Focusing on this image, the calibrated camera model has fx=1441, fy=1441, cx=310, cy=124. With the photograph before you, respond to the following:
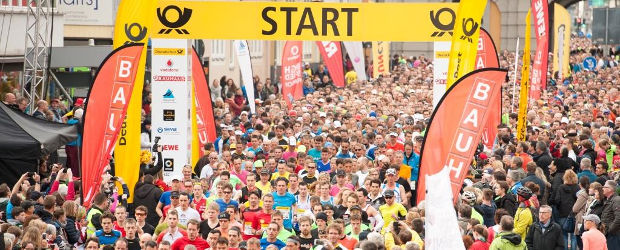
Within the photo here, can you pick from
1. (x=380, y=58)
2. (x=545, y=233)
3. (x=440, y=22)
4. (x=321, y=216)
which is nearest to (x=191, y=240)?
(x=321, y=216)

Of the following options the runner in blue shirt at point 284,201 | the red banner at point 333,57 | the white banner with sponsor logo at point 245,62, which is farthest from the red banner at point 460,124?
the red banner at point 333,57

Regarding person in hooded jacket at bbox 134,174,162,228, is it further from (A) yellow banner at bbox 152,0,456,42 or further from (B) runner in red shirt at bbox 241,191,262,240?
(A) yellow banner at bbox 152,0,456,42

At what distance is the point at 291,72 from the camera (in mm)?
33656

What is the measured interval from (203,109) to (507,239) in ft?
35.5

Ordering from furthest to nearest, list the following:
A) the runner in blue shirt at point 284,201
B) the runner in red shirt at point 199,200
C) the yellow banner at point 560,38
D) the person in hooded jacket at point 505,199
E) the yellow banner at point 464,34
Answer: the yellow banner at point 560,38, the yellow banner at point 464,34, the runner in red shirt at point 199,200, the person in hooded jacket at point 505,199, the runner in blue shirt at point 284,201

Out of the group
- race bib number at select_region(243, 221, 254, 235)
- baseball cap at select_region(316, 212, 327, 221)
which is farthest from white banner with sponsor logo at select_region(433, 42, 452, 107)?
baseball cap at select_region(316, 212, 327, 221)

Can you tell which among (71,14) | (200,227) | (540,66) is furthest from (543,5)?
(200,227)

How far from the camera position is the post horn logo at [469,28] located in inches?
749

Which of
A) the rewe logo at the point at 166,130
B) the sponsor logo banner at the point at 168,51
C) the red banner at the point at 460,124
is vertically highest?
the sponsor logo banner at the point at 168,51

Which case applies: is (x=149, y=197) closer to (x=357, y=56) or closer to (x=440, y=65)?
(x=440, y=65)

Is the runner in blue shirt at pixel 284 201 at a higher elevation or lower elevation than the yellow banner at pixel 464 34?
lower

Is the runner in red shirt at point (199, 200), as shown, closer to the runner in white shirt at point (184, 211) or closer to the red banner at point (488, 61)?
the runner in white shirt at point (184, 211)

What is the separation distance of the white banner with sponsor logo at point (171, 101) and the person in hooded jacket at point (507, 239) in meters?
8.62

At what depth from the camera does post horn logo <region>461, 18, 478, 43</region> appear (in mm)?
19031
